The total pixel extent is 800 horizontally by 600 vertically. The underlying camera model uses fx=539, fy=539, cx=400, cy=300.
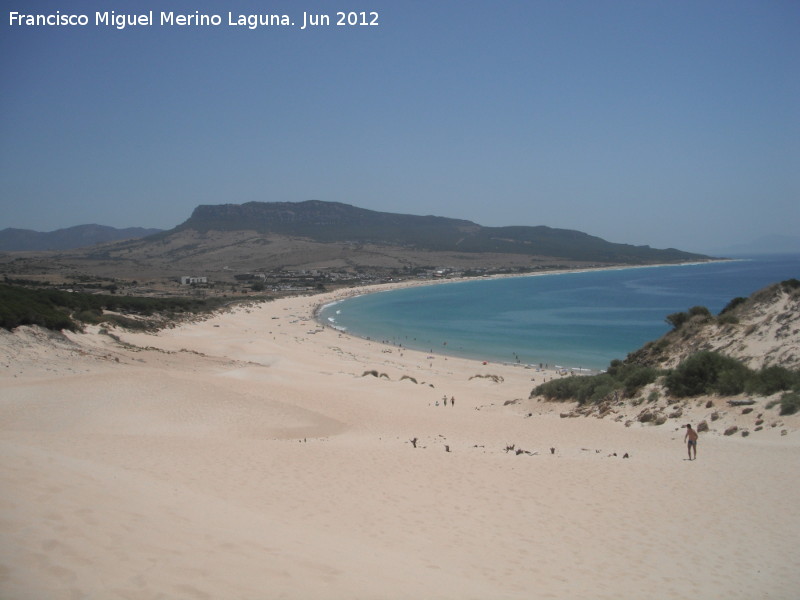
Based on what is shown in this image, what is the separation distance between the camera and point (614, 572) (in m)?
6.30

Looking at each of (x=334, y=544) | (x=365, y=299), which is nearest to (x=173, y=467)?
(x=334, y=544)

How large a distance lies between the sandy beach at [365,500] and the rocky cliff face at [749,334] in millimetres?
5007

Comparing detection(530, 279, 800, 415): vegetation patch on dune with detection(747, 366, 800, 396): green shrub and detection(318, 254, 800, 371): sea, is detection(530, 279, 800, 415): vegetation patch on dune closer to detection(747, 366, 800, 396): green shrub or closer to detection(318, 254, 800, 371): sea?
detection(747, 366, 800, 396): green shrub

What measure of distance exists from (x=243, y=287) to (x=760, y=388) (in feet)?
340

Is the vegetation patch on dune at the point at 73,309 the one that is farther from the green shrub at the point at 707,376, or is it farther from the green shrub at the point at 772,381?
the green shrub at the point at 772,381

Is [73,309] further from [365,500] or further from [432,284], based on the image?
[432,284]

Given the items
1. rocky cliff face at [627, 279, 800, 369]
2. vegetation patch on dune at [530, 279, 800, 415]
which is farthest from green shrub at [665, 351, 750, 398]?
rocky cliff face at [627, 279, 800, 369]

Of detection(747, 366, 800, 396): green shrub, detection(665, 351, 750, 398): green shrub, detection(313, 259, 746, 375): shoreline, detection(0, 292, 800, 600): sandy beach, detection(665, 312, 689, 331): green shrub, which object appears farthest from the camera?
detection(313, 259, 746, 375): shoreline

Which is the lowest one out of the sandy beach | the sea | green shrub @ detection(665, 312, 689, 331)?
the sea

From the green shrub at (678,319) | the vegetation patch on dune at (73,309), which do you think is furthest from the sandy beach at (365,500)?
the green shrub at (678,319)

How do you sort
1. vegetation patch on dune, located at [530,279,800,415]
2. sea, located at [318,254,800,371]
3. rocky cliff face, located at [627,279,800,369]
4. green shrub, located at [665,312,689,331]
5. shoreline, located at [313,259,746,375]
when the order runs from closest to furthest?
vegetation patch on dune, located at [530,279,800,415] < rocky cliff face, located at [627,279,800,369] < green shrub, located at [665,312,689,331] < shoreline, located at [313,259,746,375] < sea, located at [318,254,800,371]

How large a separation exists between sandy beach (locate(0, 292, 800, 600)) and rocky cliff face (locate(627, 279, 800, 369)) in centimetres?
501

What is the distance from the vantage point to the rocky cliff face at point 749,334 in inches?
700

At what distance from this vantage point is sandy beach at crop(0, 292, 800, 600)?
15.4ft
